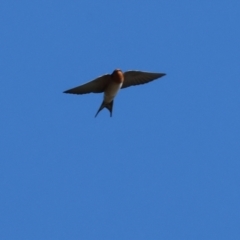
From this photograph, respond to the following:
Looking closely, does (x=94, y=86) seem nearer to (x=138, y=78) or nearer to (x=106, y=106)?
(x=106, y=106)

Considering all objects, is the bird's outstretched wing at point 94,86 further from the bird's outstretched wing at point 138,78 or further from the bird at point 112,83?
the bird's outstretched wing at point 138,78

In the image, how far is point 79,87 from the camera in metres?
15.9

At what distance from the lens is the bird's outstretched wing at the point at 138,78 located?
16219 mm

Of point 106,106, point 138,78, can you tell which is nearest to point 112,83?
point 106,106

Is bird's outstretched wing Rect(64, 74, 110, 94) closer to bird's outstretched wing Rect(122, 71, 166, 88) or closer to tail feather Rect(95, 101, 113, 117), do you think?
tail feather Rect(95, 101, 113, 117)

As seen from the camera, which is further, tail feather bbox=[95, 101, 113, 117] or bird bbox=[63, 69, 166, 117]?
tail feather bbox=[95, 101, 113, 117]

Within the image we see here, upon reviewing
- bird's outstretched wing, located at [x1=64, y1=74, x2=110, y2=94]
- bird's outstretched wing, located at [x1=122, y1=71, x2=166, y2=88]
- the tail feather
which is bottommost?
the tail feather

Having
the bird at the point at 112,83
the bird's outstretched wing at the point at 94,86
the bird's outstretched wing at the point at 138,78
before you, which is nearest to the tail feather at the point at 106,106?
the bird at the point at 112,83

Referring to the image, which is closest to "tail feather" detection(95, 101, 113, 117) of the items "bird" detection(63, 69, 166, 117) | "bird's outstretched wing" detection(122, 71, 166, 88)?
"bird" detection(63, 69, 166, 117)

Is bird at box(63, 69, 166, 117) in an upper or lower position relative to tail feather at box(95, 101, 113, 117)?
upper

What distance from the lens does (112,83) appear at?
15.8 metres

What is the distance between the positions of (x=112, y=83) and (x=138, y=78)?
2.31 ft

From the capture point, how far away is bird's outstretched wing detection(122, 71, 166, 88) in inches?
639

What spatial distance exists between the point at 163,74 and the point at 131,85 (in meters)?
0.55
